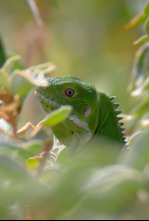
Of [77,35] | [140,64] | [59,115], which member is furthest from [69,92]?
[77,35]

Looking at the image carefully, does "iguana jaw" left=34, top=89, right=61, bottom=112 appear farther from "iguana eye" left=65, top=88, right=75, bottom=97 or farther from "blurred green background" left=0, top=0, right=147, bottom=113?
"blurred green background" left=0, top=0, right=147, bottom=113

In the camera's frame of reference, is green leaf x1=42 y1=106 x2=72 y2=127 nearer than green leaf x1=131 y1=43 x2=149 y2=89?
Yes

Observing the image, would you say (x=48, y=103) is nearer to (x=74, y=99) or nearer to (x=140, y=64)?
(x=74, y=99)

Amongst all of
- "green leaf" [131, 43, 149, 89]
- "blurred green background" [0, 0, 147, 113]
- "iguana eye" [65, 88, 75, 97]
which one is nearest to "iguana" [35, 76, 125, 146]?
"iguana eye" [65, 88, 75, 97]

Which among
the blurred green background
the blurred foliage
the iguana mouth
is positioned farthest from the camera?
the blurred green background

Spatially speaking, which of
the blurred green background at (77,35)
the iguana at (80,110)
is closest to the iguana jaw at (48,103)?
the iguana at (80,110)

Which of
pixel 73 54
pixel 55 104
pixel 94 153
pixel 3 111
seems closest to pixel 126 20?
pixel 73 54

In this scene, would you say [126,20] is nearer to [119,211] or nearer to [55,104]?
[55,104]

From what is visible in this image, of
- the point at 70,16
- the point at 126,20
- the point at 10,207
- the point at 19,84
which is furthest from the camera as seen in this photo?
the point at 70,16
